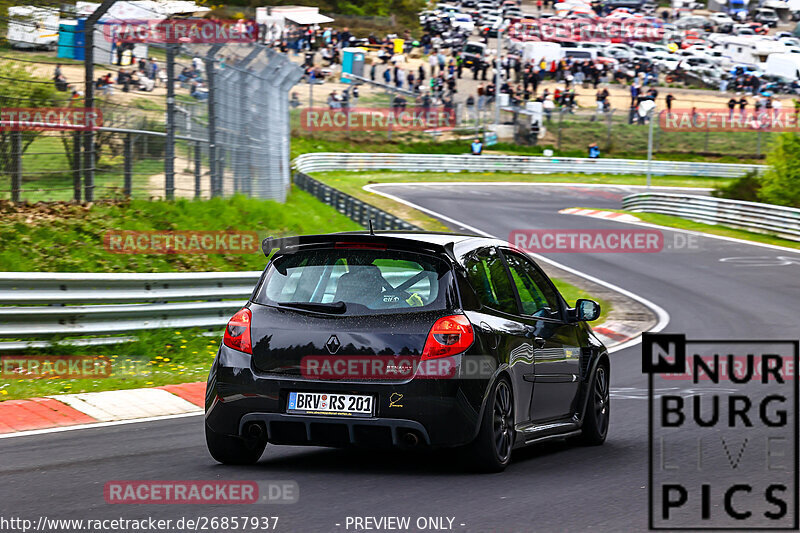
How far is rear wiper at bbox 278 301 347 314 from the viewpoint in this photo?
652 cm

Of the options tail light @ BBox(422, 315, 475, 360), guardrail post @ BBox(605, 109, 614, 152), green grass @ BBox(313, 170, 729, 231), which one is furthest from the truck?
guardrail post @ BBox(605, 109, 614, 152)

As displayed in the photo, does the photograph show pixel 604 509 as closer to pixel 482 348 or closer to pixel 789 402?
pixel 482 348

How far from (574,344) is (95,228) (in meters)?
8.52

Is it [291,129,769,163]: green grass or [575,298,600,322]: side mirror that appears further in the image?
[291,129,769,163]: green grass

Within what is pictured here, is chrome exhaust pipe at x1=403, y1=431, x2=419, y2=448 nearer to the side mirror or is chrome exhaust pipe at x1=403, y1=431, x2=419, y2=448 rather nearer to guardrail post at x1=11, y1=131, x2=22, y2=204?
the side mirror

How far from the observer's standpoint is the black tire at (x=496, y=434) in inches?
253

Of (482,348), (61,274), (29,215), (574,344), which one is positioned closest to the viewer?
(482,348)

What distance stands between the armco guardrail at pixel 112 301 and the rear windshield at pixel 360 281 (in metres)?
5.00

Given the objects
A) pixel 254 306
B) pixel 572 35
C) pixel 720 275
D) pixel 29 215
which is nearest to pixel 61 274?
pixel 29 215

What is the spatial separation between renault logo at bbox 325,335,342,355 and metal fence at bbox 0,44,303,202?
881 centimetres

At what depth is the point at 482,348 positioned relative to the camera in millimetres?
6469

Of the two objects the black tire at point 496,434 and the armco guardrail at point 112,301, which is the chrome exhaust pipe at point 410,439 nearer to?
the black tire at point 496,434

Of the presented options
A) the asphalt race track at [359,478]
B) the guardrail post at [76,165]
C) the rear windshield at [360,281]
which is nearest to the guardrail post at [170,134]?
the guardrail post at [76,165]

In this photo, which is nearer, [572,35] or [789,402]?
[789,402]
